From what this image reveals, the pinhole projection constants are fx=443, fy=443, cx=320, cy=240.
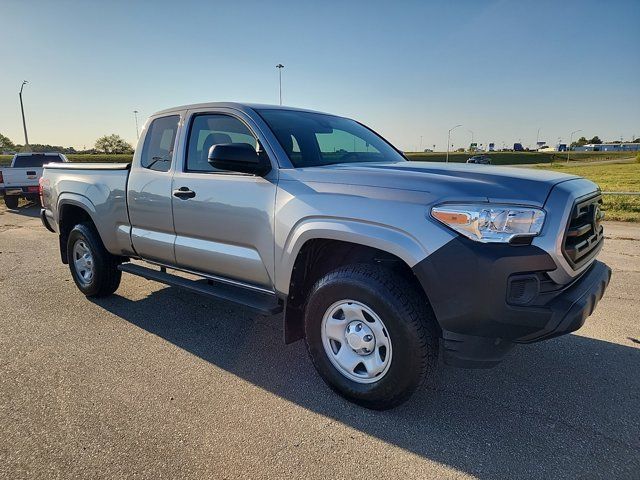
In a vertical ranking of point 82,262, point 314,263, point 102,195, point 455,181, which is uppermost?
point 455,181

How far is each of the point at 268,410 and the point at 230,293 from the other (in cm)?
108

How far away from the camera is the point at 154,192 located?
4020 mm

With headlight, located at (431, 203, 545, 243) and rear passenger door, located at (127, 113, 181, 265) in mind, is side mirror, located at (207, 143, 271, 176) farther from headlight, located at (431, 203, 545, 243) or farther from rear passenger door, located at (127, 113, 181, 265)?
headlight, located at (431, 203, 545, 243)

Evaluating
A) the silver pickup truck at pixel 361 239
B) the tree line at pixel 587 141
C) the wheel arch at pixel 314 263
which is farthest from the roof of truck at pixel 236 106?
the tree line at pixel 587 141

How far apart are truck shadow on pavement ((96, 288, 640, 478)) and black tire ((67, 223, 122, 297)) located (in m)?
1.11

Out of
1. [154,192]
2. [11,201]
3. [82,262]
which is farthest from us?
[11,201]

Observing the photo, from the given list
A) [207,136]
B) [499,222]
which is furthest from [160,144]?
[499,222]

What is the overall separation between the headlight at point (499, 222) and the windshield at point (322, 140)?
1.36 meters

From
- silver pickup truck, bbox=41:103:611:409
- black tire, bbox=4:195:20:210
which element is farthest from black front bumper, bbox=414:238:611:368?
black tire, bbox=4:195:20:210

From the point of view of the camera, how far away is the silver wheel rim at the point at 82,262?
16.4 feet

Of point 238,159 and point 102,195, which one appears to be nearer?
point 238,159

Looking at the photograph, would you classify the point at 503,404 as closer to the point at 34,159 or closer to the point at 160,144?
the point at 160,144

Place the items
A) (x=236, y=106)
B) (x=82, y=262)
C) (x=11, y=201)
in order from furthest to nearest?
(x=11, y=201) < (x=82, y=262) < (x=236, y=106)

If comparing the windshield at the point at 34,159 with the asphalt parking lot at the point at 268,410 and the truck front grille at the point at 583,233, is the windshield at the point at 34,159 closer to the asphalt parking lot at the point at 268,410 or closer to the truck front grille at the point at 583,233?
the asphalt parking lot at the point at 268,410
